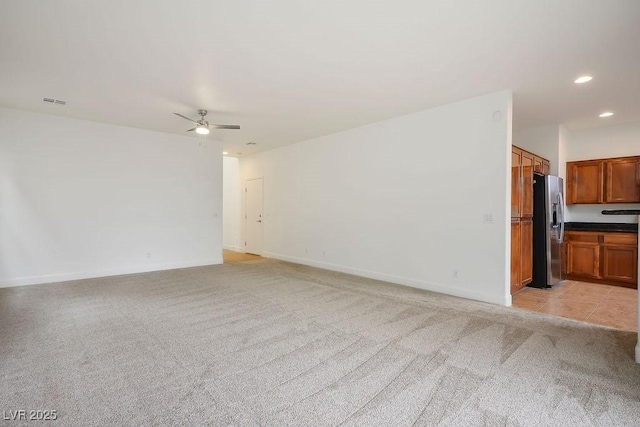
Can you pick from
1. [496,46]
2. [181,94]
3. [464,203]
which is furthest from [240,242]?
[496,46]

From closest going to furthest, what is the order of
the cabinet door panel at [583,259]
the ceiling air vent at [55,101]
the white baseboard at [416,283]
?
the white baseboard at [416,283] → the ceiling air vent at [55,101] → the cabinet door panel at [583,259]

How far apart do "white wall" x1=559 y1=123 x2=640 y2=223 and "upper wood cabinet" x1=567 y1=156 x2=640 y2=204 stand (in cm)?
18

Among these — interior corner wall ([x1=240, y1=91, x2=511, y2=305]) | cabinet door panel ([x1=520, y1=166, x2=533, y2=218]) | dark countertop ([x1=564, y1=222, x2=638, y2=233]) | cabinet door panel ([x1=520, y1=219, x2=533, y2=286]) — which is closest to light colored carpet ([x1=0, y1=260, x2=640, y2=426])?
interior corner wall ([x1=240, y1=91, x2=511, y2=305])

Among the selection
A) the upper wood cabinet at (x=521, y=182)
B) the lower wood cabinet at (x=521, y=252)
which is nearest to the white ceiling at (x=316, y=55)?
the upper wood cabinet at (x=521, y=182)

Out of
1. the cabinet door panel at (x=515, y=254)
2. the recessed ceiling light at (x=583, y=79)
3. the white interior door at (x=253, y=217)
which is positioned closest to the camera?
the recessed ceiling light at (x=583, y=79)

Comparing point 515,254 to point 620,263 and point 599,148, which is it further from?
point 599,148

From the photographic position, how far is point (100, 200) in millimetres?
5738

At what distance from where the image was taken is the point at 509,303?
13.3 feet

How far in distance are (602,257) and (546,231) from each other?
1.42 m

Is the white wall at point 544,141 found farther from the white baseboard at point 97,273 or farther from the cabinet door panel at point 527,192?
the white baseboard at point 97,273

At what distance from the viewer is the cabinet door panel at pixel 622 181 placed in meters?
5.28

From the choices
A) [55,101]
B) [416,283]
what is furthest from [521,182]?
[55,101]

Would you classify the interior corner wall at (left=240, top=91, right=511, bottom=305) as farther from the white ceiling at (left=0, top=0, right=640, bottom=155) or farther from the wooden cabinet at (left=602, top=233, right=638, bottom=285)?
the wooden cabinet at (left=602, top=233, right=638, bottom=285)

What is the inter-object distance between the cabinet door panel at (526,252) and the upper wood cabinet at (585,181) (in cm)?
182
